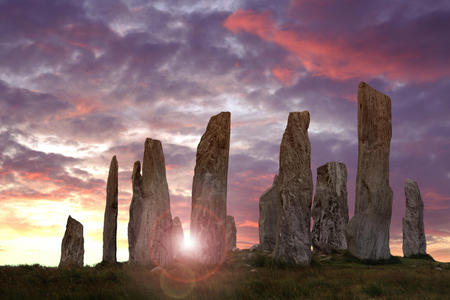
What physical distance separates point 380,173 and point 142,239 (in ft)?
38.2

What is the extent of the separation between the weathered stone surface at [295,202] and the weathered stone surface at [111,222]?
9227mm

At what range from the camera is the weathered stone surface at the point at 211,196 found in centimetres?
2038

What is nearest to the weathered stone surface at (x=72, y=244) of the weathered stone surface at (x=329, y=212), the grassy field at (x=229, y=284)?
the grassy field at (x=229, y=284)

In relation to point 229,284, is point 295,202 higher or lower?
higher

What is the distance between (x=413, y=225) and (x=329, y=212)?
7.03 meters

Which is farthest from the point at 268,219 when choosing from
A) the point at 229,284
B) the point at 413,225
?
the point at 229,284

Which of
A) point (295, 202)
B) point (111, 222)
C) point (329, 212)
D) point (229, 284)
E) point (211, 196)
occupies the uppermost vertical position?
point (211, 196)

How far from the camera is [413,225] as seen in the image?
29062 millimetres

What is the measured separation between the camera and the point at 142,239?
21.9 m

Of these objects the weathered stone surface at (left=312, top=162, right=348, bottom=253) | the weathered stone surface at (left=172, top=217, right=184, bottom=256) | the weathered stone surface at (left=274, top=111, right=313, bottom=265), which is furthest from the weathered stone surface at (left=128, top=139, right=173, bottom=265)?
the weathered stone surface at (left=312, top=162, right=348, bottom=253)

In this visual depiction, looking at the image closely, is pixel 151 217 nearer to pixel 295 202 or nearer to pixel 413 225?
pixel 295 202

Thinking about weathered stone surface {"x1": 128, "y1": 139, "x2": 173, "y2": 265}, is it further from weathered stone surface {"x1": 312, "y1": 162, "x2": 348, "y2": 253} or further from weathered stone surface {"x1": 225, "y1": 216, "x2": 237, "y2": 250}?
weathered stone surface {"x1": 225, "y1": 216, "x2": 237, "y2": 250}

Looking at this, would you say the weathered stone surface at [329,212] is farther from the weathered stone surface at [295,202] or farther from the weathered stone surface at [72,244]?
the weathered stone surface at [72,244]

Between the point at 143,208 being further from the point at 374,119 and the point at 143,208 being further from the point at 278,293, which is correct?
the point at 374,119
